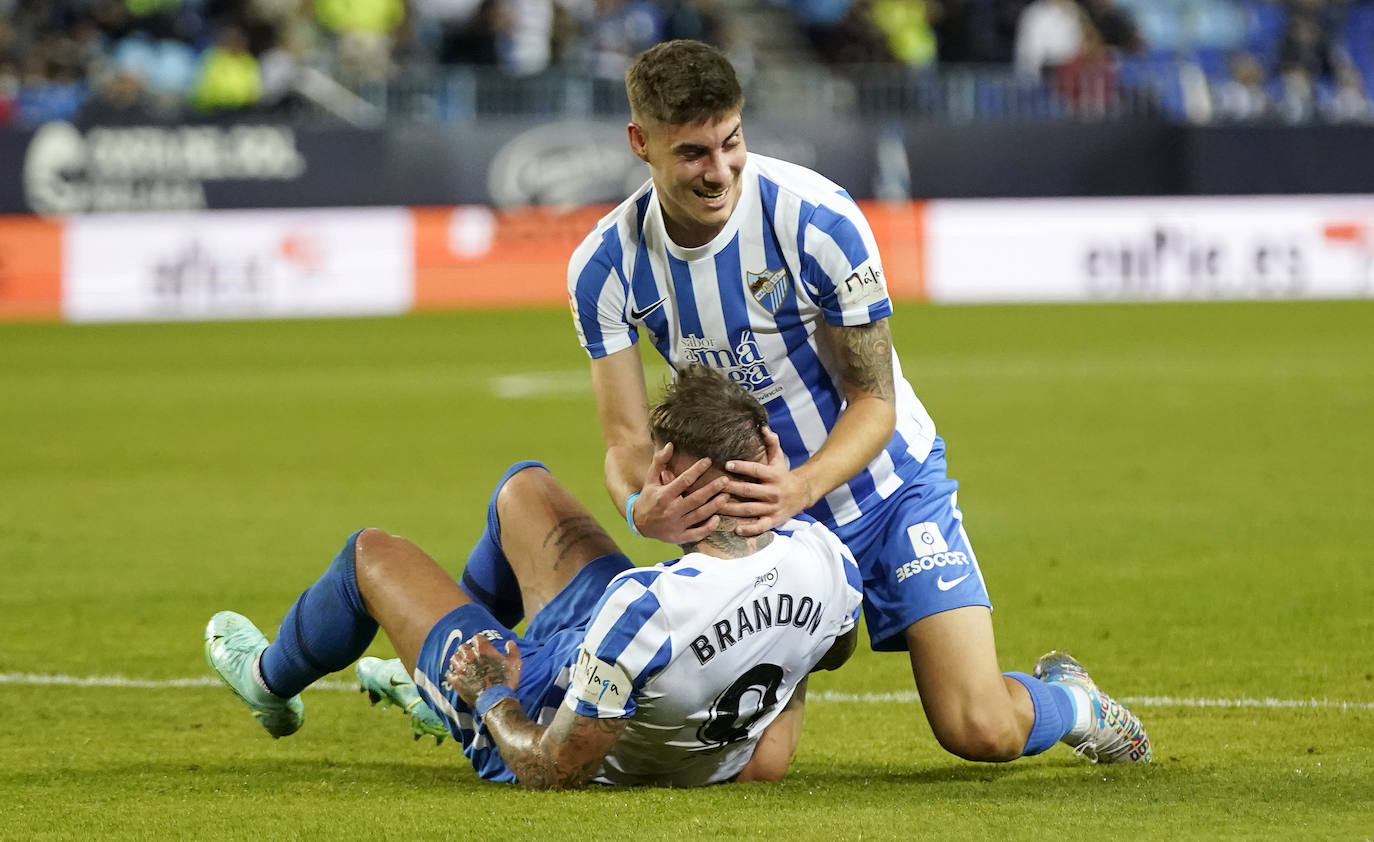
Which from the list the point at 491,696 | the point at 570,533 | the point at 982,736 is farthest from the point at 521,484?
the point at 982,736

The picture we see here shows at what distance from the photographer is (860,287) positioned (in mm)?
5141

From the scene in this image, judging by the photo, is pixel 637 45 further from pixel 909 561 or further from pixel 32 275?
pixel 909 561

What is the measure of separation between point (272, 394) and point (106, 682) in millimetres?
8877

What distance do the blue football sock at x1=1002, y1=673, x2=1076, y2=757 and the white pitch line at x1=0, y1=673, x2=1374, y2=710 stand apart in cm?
93

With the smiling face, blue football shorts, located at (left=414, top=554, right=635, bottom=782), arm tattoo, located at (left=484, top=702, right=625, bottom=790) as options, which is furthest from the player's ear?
arm tattoo, located at (left=484, top=702, right=625, bottom=790)

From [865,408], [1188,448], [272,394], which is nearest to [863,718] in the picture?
[865,408]

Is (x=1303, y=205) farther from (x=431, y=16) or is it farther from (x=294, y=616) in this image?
(x=294, y=616)

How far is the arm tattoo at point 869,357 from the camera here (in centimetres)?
517

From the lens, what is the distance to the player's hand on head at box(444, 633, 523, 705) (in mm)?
4660

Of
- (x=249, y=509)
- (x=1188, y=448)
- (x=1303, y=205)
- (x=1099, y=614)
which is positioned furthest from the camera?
(x=1303, y=205)

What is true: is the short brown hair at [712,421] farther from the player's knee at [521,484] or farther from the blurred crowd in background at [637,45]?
the blurred crowd in background at [637,45]

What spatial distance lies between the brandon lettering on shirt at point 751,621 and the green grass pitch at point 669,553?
39cm

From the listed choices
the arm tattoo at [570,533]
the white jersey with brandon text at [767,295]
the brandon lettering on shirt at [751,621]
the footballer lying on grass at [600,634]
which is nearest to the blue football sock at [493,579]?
the footballer lying on grass at [600,634]

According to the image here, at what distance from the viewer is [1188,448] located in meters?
12.0
